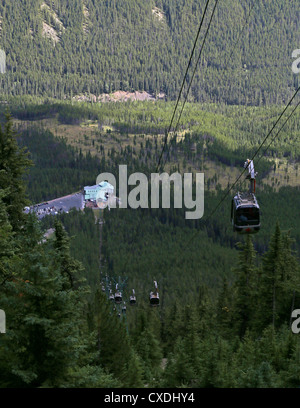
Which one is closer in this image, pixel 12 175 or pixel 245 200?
pixel 245 200

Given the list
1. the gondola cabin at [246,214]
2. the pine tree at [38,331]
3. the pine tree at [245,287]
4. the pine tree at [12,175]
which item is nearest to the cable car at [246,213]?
the gondola cabin at [246,214]

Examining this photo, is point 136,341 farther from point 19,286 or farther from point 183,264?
point 183,264

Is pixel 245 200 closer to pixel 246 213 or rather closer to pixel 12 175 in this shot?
pixel 246 213

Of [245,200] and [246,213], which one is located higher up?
[245,200]

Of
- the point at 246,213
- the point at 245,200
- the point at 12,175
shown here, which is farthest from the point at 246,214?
the point at 12,175

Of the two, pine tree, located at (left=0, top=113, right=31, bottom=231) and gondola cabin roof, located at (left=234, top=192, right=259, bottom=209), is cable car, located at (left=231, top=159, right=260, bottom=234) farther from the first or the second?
pine tree, located at (left=0, top=113, right=31, bottom=231)

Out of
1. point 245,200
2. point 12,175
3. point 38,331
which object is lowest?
point 38,331

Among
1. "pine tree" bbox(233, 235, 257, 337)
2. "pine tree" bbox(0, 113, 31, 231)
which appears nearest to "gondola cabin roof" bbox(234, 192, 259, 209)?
"pine tree" bbox(0, 113, 31, 231)

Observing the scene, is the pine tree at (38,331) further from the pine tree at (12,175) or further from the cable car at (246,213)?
the pine tree at (12,175)
